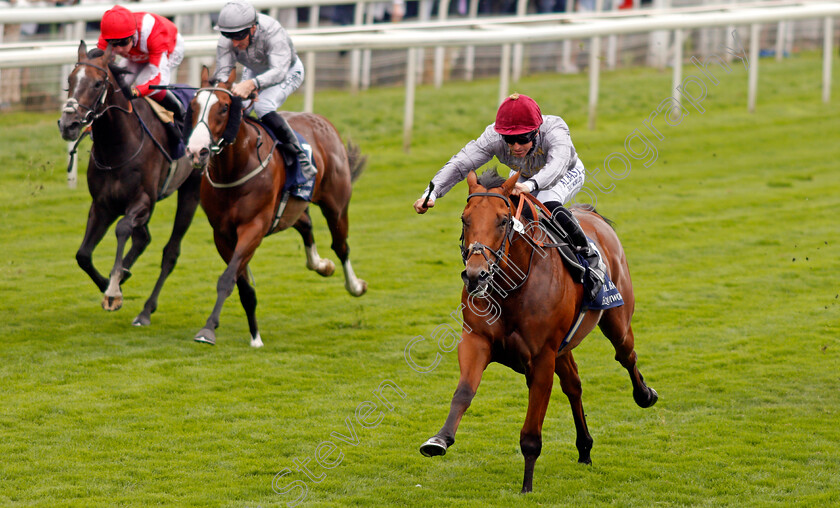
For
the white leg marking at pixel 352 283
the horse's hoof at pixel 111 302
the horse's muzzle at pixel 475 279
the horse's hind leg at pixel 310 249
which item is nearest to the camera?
the horse's muzzle at pixel 475 279

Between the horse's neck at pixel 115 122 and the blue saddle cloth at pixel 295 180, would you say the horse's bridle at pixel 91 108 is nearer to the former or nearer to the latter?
the horse's neck at pixel 115 122

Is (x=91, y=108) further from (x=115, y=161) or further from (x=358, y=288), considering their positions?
(x=358, y=288)

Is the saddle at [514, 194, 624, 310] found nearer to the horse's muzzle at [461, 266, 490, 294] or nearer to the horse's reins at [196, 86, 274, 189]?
the horse's muzzle at [461, 266, 490, 294]

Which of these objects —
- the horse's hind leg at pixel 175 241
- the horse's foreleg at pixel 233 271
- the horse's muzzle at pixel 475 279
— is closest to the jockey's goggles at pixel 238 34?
the horse's foreleg at pixel 233 271

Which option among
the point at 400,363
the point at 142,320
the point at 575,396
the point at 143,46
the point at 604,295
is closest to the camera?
the point at 604,295

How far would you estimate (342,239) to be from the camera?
8805 millimetres

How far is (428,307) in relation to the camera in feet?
28.8

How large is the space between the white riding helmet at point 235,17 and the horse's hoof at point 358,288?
7.67ft

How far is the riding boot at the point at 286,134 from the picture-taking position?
308 inches

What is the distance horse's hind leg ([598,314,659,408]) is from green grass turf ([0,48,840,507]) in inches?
9.7

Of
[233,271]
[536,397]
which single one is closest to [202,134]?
[233,271]

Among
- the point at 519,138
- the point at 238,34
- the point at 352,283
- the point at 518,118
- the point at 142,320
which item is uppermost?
the point at 238,34

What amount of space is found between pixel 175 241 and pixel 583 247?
155 inches

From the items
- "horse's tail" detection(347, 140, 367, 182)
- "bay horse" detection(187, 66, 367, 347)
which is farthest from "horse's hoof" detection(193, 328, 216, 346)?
"horse's tail" detection(347, 140, 367, 182)
